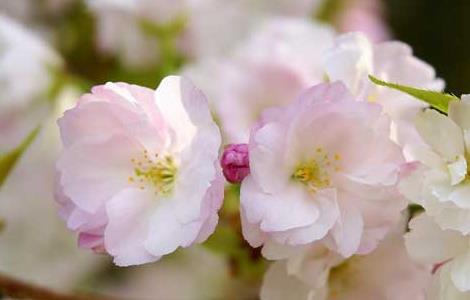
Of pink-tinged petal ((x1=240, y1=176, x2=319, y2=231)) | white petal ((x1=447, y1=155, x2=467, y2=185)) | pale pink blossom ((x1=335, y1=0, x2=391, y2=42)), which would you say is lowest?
pale pink blossom ((x1=335, y1=0, x2=391, y2=42))

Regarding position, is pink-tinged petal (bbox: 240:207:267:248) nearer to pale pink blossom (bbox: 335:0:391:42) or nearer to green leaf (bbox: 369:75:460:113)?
green leaf (bbox: 369:75:460:113)

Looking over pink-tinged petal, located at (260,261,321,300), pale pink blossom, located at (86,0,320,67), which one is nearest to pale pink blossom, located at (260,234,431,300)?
pink-tinged petal, located at (260,261,321,300)

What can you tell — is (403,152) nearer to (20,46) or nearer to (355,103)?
(355,103)

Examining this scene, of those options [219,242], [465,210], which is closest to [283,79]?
[219,242]

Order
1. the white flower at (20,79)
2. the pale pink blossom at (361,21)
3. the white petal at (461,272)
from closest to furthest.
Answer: the white petal at (461,272)
the white flower at (20,79)
the pale pink blossom at (361,21)

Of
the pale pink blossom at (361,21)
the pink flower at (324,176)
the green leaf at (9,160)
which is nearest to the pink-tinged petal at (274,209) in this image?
the pink flower at (324,176)

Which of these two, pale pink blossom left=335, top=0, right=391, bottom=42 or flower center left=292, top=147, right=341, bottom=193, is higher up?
flower center left=292, top=147, right=341, bottom=193

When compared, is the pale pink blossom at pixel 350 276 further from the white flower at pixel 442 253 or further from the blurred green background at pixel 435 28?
the blurred green background at pixel 435 28

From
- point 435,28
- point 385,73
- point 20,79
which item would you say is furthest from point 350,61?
point 435,28
